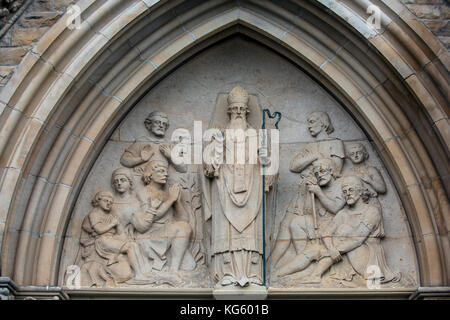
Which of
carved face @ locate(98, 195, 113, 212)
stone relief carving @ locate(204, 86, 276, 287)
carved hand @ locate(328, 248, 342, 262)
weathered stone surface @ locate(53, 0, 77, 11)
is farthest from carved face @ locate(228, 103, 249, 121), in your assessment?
weathered stone surface @ locate(53, 0, 77, 11)

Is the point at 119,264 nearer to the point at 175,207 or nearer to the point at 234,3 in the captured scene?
the point at 175,207

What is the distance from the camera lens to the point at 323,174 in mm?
9180

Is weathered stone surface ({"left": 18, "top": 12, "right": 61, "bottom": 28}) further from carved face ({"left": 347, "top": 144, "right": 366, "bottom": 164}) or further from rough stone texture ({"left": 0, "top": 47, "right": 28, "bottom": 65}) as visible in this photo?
carved face ({"left": 347, "top": 144, "right": 366, "bottom": 164})

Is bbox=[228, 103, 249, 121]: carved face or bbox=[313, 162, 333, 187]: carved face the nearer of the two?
bbox=[313, 162, 333, 187]: carved face

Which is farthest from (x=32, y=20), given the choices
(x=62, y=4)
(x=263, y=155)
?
(x=263, y=155)

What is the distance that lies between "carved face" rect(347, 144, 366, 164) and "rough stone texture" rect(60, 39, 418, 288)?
94 mm

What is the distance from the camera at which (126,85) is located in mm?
9242

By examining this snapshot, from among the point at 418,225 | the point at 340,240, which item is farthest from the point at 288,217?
the point at 418,225

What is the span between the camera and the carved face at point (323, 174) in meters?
9.17

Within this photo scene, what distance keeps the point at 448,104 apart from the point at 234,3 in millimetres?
2367

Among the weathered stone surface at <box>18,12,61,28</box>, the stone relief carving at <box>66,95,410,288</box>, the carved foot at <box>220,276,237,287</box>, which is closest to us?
the carved foot at <box>220,276,237,287</box>

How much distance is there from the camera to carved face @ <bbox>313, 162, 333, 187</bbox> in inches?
361

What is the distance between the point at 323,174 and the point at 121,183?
76.4 inches

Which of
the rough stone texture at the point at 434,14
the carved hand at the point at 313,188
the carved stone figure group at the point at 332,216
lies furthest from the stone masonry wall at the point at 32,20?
the carved hand at the point at 313,188
